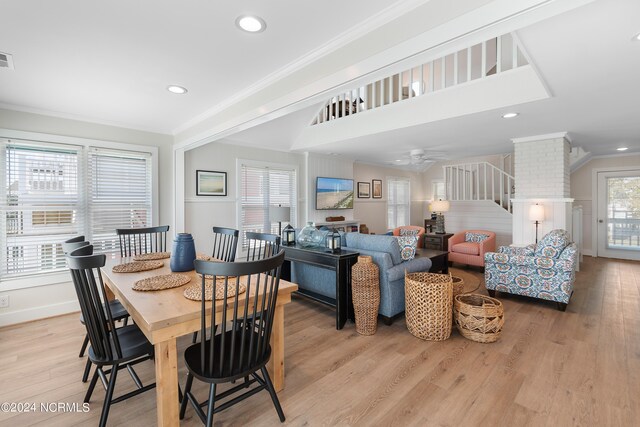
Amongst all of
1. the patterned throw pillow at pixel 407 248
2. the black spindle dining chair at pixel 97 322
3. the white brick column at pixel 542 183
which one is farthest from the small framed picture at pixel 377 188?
the black spindle dining chair at pixel 97 322

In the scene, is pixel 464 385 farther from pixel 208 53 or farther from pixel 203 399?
pixel 208 53

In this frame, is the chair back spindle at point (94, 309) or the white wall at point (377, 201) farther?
the white wall at point (377, 201)

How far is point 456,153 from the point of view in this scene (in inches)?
255

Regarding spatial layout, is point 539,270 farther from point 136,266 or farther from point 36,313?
point 36,313

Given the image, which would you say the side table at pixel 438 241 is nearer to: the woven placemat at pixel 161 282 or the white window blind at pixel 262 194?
the white window blind at pixel 262 194

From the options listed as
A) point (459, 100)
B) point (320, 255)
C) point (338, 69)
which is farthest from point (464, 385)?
point (459, 100)

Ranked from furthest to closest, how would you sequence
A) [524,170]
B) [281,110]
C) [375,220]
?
[375,220]
[524,170]
[281,110]

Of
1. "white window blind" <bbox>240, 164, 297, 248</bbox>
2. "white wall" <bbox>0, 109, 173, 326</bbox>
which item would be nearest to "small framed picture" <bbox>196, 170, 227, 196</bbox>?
"white window blind" <bbox>240, 164, 297, 248</bbox>

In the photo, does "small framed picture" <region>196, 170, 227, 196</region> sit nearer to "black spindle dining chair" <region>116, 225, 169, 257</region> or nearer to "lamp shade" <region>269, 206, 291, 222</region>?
"lamp shade" <region>269, 206, 291, 222</region>

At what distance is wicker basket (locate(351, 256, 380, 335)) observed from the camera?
2893 millimetres

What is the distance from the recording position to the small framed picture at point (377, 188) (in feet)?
25.5

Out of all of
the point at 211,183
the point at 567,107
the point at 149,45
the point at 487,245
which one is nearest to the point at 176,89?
the point at 149,45

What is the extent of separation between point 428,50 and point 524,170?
4.44 m

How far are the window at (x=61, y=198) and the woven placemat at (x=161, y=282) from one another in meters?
2.38
